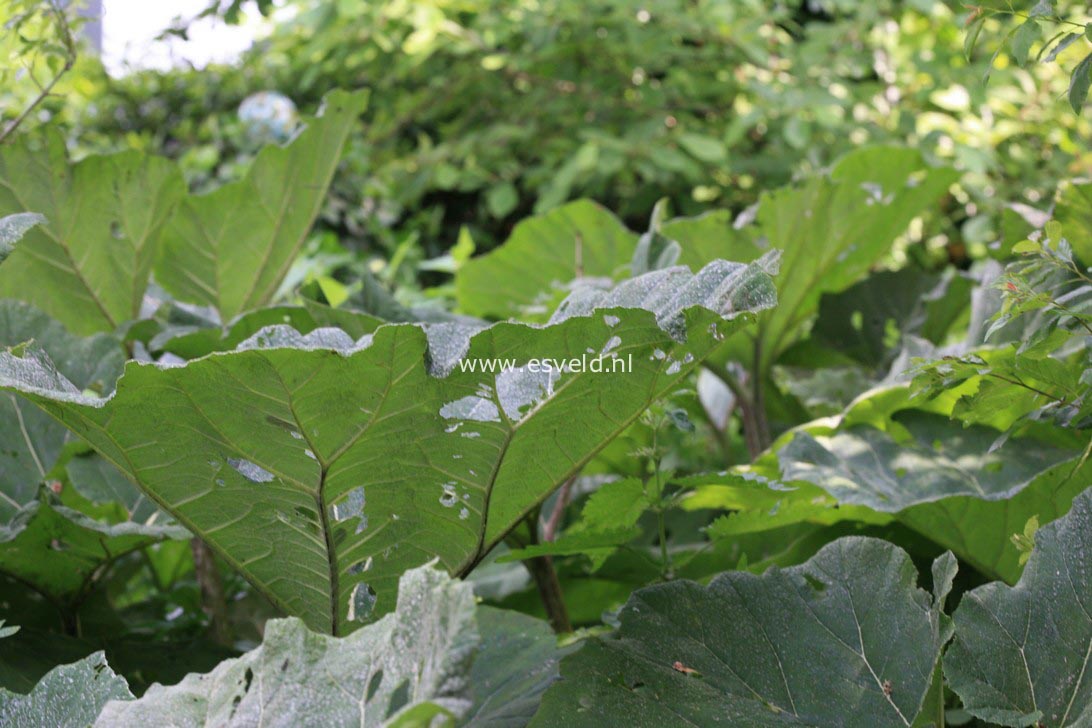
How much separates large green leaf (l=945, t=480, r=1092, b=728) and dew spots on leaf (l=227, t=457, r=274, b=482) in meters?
0.49

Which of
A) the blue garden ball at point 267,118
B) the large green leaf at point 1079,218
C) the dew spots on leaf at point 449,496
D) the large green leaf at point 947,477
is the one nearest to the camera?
the dew spots on leaf at point 449,496

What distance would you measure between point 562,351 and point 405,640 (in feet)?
0.78

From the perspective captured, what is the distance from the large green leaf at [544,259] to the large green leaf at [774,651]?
702 millimetres

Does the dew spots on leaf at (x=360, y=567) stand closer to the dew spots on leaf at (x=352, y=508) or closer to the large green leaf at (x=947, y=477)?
the dew spots on leaf at (x=352, y=508)

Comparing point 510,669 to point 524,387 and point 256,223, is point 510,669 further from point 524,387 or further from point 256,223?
point 256,223

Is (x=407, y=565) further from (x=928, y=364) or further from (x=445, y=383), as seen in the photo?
(x=928, y=364)

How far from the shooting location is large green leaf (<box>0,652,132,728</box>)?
2.31 feet

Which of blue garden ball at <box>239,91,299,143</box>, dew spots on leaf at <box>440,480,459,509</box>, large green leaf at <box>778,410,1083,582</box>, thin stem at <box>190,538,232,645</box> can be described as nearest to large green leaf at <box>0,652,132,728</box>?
dew spots on leaf at <box>440,480,459,509</box>

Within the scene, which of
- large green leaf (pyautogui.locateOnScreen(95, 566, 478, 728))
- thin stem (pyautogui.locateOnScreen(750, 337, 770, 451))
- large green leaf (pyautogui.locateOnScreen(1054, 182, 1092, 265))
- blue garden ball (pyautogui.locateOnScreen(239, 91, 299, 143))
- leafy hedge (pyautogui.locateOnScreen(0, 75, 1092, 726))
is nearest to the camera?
large green leaf (pyautogui.locateOnScreen(95, 566, 478, 728))

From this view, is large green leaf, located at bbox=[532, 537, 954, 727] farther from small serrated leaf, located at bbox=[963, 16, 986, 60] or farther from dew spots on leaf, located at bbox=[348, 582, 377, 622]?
small serrated leaf, located at bbox=[963, 16, 986, 60]

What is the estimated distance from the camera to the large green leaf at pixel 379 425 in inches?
27.5

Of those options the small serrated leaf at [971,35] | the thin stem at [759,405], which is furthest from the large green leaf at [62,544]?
the thin stem at [759,405]

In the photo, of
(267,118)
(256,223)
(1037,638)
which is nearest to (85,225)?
(256,223)

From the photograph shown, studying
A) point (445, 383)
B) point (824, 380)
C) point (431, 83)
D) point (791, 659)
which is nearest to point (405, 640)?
point (445, 383)
